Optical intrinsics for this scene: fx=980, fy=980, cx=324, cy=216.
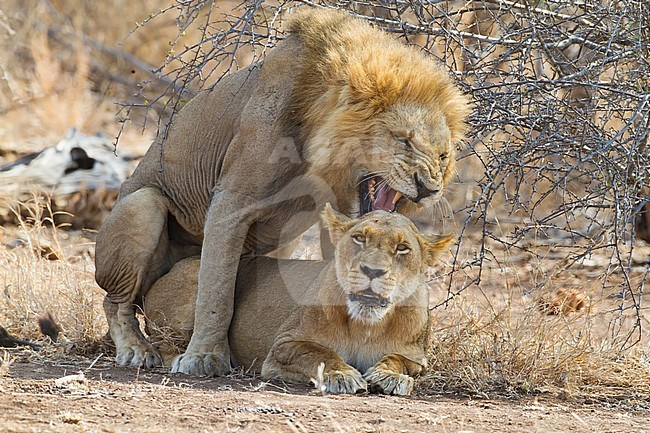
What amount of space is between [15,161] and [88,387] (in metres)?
5.48

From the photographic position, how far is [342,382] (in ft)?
13.7

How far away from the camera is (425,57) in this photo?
4895 millimetres

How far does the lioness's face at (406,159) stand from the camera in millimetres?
4375

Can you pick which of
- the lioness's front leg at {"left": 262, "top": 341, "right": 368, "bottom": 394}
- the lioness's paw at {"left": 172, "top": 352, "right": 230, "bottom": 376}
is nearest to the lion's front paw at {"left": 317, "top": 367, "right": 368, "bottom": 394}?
the lioness's front leg at {"left": 262, "top": 341, "right": 368, "bottom": 394}

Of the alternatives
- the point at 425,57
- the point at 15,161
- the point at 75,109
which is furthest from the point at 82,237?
the point at 425,57

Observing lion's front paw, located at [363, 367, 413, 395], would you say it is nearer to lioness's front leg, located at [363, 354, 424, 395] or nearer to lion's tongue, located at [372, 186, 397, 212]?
lioness's front leg, located at [363, 354, 424, 395]

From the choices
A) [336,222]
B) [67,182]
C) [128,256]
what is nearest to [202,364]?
[128,256]

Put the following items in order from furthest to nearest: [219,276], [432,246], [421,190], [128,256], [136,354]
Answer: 1. [128,256]
2. [136,354]
3. [219,276]
4. [432,246]
5. [421,190]

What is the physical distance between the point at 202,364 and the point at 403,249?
3.87ft

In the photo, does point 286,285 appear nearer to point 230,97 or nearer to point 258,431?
point 230,97

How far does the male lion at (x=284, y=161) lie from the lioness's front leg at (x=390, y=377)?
727mm

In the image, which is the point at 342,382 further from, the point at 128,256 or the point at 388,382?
the point at 128,256

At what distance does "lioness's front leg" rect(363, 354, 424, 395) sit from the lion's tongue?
28.0 inches

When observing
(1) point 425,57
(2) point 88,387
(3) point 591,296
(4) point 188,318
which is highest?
(1) point 425,57
